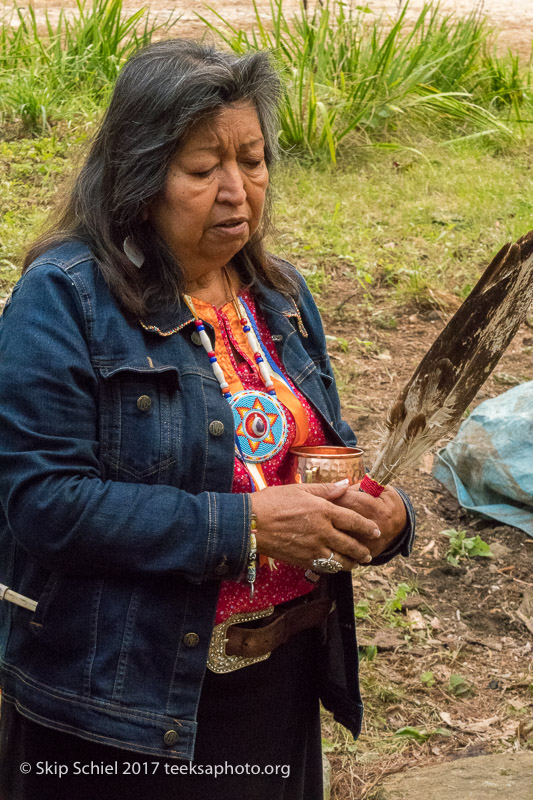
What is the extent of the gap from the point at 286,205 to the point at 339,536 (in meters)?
4.70

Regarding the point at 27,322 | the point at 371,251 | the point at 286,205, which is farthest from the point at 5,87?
the point at 27,322

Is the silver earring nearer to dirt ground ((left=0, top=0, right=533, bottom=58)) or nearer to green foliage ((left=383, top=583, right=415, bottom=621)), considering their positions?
green foliage ((left=383, top=583, right=415, bottom=621))

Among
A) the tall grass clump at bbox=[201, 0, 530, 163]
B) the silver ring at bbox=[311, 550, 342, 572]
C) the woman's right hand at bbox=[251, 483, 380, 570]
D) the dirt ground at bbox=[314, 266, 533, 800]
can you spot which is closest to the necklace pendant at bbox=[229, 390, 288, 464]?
the woman's right hand at bbox=[251, 483, 380, 570]

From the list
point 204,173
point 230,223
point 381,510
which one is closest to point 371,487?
point 381,510

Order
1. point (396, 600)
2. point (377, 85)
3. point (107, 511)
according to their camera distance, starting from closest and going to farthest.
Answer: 1. point (107, 511)
2. point (396, 600)
3. point (377, 85)

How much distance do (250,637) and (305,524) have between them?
0.30m

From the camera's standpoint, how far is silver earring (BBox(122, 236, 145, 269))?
1.84 meters

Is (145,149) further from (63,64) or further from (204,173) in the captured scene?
(63,64)

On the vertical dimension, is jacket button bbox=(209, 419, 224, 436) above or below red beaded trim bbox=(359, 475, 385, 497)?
above

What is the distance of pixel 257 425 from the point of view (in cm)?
188

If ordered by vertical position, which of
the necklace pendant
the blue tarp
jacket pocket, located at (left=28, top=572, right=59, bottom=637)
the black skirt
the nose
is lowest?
the blue tarp

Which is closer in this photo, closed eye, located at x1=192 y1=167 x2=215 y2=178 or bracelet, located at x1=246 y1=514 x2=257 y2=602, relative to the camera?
bracelet, located at x1=246 y1=514 x2=257 y2=602

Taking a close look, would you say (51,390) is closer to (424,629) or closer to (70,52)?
(424,629)

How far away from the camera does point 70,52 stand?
7027mm
